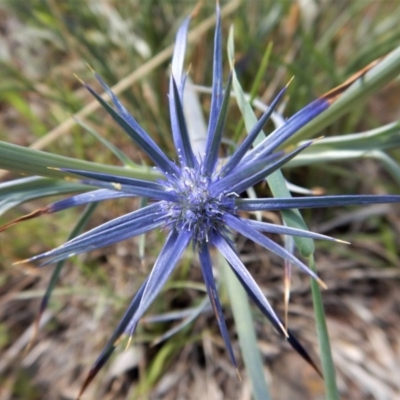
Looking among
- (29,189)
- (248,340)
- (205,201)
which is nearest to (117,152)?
(29,189)

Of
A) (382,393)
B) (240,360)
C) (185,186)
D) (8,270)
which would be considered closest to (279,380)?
(240,360)

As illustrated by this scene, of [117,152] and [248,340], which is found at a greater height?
[117,152]

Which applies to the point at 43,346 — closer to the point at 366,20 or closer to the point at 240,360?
the point at 240,360

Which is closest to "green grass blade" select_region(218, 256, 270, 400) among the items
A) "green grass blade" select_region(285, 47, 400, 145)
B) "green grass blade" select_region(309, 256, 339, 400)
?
"green grass blade" select_region(309, 256, 339, 400)

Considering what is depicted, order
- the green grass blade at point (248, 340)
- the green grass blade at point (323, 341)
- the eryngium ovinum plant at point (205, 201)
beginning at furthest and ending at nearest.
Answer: the green grass blade at point (248, 340) < the green grass blade at point (323, 341) < the eryngium ovinum plant at point (205, 201)

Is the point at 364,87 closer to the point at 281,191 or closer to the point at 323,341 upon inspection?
the point at 281,191

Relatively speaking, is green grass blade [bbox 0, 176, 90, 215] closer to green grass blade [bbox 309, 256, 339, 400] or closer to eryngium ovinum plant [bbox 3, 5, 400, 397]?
eryngium ovinum plant [bbox 3, 5, 400, 397]

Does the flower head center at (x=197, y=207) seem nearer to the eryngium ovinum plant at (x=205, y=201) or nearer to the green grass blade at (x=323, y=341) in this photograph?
the eryngium ovinum plant at (x=205, y=201)

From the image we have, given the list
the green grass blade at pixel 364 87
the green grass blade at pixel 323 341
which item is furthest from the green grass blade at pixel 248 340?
the green grass blade at pixel 364 87
